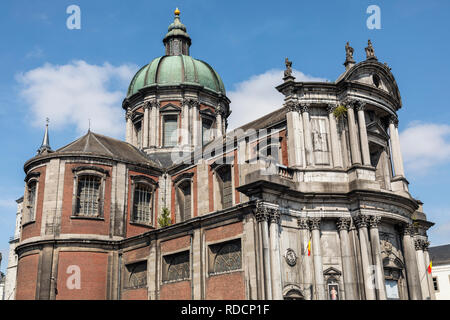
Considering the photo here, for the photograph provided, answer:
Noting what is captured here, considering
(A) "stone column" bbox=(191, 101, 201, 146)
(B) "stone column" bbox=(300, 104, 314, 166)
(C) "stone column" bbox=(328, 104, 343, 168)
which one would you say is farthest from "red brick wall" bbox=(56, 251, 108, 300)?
(C) "stone column" bbox=(328, 104, 343, 168)

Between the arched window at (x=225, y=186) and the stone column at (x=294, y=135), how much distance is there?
15.4 feet

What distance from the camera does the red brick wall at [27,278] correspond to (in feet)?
85.3

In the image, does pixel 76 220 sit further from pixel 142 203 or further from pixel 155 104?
pixel 155 104

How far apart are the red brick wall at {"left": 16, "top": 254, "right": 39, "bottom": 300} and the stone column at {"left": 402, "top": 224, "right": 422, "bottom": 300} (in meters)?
19.1

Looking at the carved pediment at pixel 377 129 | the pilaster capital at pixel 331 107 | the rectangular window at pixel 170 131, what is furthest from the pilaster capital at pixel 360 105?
the rectangular window at pixel 170 131

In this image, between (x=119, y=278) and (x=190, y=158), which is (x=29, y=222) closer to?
(x=119, y=278)

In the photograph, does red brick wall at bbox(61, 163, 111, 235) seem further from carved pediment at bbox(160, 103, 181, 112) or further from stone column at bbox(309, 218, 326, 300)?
stone column at bbox(309, 218, 326, 300)

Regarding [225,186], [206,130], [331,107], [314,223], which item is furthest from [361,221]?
[206,130]

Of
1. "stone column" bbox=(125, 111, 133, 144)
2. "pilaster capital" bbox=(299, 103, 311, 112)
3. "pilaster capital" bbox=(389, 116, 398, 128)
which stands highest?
"stone column" bbox=(125, 111, 133, 144)

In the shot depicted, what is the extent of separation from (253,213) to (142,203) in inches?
455

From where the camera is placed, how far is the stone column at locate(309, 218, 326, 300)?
2136 centimetres

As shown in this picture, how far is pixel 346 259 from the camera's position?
22.1 metres

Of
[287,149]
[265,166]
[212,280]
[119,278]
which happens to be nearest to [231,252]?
[212,280]

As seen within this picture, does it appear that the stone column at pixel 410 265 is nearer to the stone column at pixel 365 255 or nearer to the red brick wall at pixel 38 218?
the stone column at pixel 365 255
